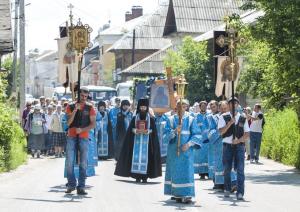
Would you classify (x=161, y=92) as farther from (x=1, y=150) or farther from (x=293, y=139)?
(x=1, y=150)

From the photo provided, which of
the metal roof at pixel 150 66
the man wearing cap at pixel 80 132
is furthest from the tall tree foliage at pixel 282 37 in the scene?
the metal roof at pixel 150 66

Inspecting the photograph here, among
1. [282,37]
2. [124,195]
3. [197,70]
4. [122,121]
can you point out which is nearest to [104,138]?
[122,121]

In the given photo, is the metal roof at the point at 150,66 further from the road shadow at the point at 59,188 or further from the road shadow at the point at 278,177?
the road shadow at the point at 59,188

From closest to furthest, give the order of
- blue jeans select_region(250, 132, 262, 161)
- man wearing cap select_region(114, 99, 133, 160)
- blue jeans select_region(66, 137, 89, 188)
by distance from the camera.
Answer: blue jeans select_region(66, 137, 89, 188) < man wearing cap select_region(114, 99, 133, 160) < blue jeans select_region(250, 132, 262, 161)

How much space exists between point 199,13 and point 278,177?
46.4m

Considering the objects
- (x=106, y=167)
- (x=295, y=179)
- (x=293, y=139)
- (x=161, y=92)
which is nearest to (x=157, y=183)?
(x=295, y=179)

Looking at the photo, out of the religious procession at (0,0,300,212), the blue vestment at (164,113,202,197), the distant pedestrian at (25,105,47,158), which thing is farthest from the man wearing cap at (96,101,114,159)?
the blue vestment at (164,113,202,197)

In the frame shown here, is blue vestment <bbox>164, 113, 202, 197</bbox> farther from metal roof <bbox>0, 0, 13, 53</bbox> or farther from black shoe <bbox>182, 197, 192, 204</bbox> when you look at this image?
metal roof <bbox>0, 0, 13, 53</bbox>

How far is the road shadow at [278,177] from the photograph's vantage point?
21641mm

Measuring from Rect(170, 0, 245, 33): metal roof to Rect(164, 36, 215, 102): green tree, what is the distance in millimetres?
15662

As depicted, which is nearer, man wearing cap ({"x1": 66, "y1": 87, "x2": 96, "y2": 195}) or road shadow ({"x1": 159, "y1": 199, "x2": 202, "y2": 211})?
road shadow ({"x1": 159, "y1": 199, "x2": 202, "y2": 211})

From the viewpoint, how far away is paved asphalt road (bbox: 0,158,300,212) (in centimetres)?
1504

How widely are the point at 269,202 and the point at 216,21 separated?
174 feet

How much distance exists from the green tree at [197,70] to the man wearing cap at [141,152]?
28400 millimetres
